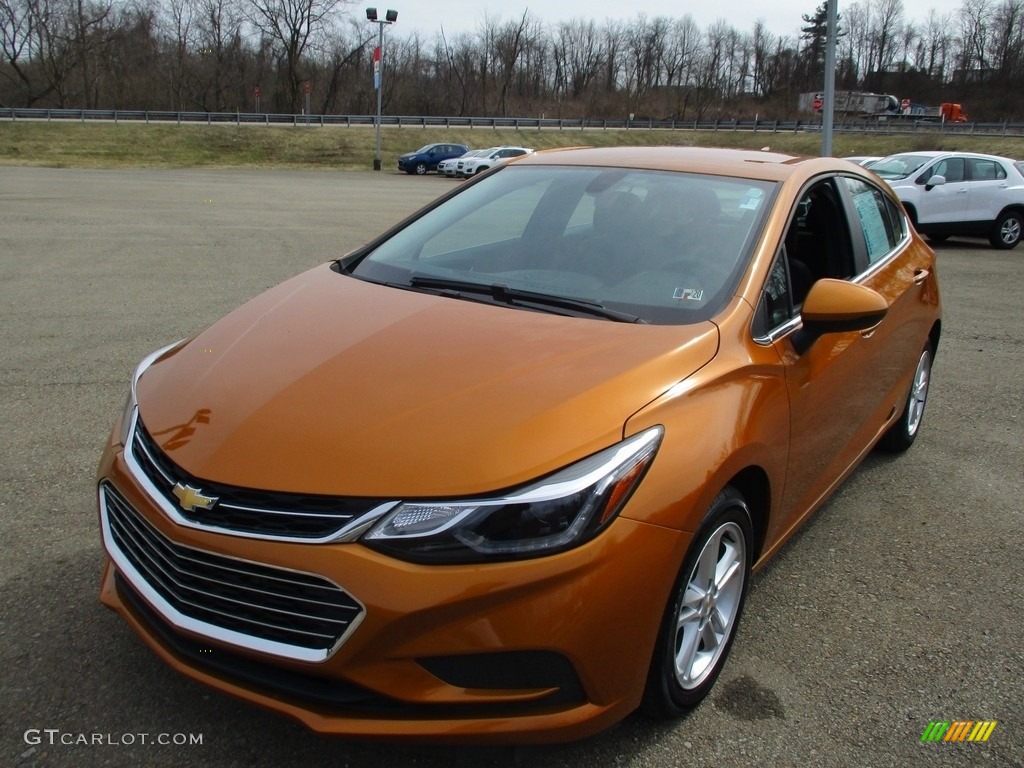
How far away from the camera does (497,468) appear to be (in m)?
2.11

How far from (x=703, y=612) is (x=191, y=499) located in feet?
4.88

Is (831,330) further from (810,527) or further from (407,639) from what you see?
(407,639)

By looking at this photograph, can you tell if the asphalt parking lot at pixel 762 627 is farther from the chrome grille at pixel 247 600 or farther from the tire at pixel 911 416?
the chrome grille at pixel 247 600

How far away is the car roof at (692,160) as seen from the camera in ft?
11.9

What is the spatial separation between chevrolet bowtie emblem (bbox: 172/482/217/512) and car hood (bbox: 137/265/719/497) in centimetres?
5

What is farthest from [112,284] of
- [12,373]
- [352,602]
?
[352,602]

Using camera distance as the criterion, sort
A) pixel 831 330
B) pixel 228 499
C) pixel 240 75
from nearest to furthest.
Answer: pixel 228 499, pixel 831 330, pixel 240 75

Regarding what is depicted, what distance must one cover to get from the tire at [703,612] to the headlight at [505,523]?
403 millimetres

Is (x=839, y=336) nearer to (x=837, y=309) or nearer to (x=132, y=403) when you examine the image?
(x=837, y=309)

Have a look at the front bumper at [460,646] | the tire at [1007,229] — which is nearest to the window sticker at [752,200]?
the front bumper at [460,646]

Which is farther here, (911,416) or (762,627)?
(911,416)

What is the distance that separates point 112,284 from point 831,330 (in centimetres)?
816

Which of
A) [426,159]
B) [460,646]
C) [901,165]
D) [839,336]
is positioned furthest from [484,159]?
[460,646]

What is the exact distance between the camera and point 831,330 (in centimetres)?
304
